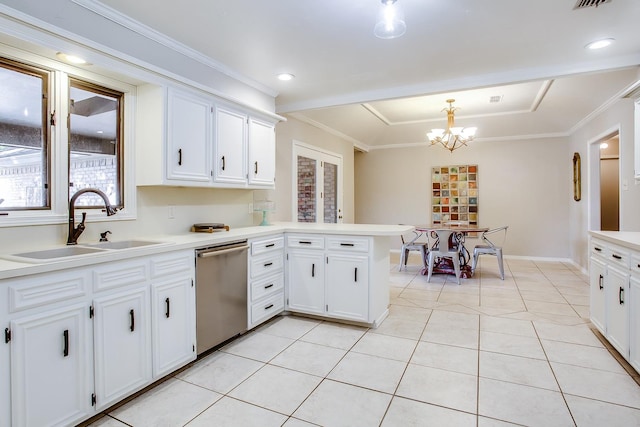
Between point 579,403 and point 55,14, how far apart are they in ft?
12.2

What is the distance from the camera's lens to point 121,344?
1986mm

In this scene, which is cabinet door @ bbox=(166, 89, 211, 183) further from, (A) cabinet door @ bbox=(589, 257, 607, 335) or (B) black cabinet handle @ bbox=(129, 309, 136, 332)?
(A) cabinet door @ bbox=(589, 257, 607, 335)

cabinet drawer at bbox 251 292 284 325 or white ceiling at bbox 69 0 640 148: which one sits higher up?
white ceiling at bbox 69 0 640 148

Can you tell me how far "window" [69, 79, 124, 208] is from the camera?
2.38m

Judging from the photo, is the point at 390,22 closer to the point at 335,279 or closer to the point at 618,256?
the point at 335,279

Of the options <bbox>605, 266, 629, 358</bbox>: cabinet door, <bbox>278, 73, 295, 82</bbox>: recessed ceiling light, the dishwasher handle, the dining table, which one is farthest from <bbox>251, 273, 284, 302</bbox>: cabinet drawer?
<bbox>605, 266, 629, 358</bbox>: cabinet door

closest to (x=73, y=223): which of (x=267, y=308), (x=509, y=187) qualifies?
(x=267, y=308)

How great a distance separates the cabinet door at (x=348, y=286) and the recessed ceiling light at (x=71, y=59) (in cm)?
233

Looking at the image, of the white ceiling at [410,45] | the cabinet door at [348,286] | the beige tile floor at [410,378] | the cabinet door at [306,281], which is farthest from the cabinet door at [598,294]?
the cabinet door at [306,281]

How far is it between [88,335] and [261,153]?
90.5 inches

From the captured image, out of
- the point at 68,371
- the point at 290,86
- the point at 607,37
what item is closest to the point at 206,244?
the point at 68,371

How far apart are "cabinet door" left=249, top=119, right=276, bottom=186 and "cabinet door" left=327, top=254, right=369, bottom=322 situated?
3.61 feet

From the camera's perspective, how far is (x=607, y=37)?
2686 millimetres

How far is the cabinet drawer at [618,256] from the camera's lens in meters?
2.40
